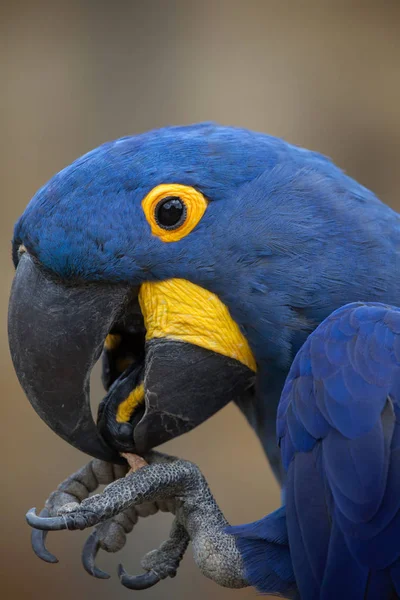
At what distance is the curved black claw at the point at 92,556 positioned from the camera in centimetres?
122

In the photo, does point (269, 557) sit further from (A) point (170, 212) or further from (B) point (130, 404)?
(A) point (170, 212)

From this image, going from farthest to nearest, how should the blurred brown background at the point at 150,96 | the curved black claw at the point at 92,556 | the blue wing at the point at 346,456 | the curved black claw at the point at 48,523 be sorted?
the blurred brown background at the point at 150,96 → the curved black claw at the point at 92,556 → the curved black claw at the point at 48,523 → the blue wing at the point at 346,456

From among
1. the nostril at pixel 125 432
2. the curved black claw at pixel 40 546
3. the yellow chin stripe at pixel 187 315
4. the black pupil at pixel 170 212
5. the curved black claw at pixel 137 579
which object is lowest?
the curved black claw at pixel 137 579

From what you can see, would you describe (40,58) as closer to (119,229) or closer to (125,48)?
(125,48)

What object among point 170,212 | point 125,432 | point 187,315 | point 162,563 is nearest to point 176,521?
point 162,563

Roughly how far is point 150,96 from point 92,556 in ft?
6.10

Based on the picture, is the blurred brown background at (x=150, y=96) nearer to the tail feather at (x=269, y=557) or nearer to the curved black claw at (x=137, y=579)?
the curved black claw at (x=137, y=579)

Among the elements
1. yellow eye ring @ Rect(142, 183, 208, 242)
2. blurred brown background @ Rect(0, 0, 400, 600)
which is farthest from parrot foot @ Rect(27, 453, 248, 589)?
blurred brown background @ Rect(0, 0, 400, 600)

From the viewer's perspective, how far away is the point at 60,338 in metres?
1.13

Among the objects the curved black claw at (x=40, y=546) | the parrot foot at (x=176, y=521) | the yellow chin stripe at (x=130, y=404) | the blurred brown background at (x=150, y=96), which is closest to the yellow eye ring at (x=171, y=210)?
the yellow chin stripe at (x=130, y=404)

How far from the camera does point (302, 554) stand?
1067mm

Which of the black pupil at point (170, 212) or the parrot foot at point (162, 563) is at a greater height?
the black pupil at point (170, 212)

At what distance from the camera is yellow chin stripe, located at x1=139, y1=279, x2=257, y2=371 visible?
118 centimetres

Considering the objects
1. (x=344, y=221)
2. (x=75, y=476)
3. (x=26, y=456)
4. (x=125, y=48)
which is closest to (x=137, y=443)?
(x=75, y=476)
